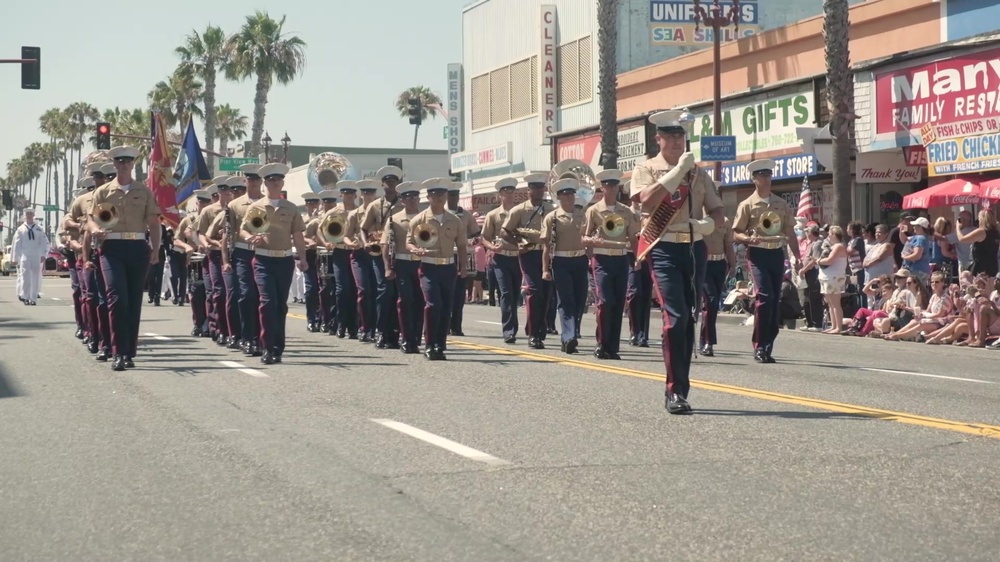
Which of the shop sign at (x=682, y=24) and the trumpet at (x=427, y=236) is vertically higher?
the shop sign at (x=682, y=24)

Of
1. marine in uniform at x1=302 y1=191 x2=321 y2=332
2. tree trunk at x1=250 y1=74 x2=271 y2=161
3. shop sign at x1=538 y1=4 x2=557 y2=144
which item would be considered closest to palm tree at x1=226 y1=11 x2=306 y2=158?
tree trunk at x1=250 y1=74 x2=271 y2=161

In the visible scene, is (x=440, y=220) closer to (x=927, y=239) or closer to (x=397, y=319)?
(x=397, y=319)

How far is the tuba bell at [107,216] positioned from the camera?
15.0 meters

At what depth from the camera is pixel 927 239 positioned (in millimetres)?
22406

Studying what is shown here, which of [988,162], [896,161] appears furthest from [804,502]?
[896,161]

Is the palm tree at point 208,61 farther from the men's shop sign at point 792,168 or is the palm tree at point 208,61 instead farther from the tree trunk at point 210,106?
the men's shop sign at point 792,168

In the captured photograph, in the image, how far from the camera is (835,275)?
23.0 meters

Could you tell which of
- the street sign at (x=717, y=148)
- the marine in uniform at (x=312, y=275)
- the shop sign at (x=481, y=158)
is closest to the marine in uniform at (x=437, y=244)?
the marine in uniform at (x=312, y=275)

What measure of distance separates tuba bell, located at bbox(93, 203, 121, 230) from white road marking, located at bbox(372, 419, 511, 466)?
18.3 feet

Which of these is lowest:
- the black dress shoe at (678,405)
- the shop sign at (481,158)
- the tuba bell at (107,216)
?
the black dress shoe at (678,405)

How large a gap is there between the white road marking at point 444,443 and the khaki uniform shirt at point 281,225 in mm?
6317

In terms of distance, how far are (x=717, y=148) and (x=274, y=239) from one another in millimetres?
16659

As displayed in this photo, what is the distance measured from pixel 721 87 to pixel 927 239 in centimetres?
1633

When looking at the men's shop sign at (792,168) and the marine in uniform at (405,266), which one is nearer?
the marine in uniform at (405,266)
